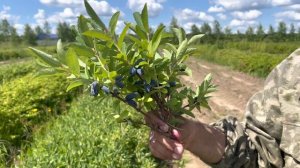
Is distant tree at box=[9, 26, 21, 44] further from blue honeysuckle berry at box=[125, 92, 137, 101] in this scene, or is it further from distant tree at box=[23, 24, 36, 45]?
blue honeysuckle berry at box=[125, 92, 137, 101]

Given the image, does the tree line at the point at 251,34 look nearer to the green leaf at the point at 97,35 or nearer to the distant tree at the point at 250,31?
the distant tree at the point at 250,31

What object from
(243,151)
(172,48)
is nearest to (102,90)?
(172,48)

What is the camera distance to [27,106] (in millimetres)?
7941

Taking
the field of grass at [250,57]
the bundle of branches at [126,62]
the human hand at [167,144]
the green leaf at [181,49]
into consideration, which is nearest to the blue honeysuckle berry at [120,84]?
the bundle of branches at [126,62]

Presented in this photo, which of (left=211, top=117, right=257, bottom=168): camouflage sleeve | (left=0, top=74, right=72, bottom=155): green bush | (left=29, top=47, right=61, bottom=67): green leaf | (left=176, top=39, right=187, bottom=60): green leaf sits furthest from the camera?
(left=0, top=74, right=72, bottom=155): green bush

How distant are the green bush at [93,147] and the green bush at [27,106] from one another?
56.1 inches

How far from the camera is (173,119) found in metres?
1.48

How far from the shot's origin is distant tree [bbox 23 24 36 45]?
71088mm

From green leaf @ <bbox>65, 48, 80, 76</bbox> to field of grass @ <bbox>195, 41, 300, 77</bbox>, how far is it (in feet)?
32.7

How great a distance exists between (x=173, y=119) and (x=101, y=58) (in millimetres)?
386

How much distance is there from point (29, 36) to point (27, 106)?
6666 cm

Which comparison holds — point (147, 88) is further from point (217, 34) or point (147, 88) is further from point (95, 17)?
A: point (217, 34)

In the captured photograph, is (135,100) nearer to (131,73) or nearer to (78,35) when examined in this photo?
(131,73)

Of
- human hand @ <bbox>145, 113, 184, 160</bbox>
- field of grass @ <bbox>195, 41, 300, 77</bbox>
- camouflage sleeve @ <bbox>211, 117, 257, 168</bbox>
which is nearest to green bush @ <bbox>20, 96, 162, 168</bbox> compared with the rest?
camouflage sleeve @ <bbox>211, 117, 257, 168</bbox>
